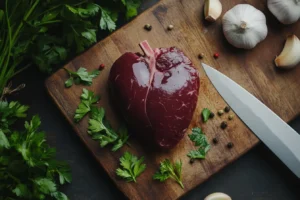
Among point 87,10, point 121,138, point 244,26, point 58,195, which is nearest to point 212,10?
point 244,26

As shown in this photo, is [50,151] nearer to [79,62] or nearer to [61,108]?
[61,108]

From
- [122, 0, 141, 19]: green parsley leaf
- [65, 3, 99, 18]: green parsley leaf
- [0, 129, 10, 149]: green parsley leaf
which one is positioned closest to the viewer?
[0, 129, 10, 149]: green parsley leaf

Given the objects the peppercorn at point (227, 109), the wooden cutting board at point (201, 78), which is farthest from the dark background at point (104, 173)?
the peppercorn at point (227, 109)

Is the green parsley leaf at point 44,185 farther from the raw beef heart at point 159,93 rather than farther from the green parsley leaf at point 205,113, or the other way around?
the green parsley leaf at point 205,113

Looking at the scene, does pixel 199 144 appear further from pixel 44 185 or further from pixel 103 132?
pixel 44 185

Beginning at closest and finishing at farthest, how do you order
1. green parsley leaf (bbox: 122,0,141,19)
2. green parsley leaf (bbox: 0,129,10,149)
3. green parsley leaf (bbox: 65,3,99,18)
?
green parsley leaf (bbox: 0,129,10,149), green parsley leaf (bbox: 65,3,99,18), green parsley leaf (bbox: 122,0,141,19)

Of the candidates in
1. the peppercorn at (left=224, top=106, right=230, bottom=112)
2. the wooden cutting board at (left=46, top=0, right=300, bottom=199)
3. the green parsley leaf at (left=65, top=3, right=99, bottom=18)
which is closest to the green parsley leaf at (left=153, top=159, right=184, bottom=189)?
the wooden cutting board at (left=46, top=0, right=300, bottom=199)

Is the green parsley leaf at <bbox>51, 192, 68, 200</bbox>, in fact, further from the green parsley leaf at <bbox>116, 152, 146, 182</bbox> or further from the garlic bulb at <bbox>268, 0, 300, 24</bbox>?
the garlic bulb at <bbox>268, 0, 300, 24</bbox>

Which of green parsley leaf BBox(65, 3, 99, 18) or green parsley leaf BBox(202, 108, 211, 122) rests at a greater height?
green parsley leaf BBox(65, 3, 99, 18)

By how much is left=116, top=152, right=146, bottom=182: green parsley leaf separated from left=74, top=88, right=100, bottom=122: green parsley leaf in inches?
9.1

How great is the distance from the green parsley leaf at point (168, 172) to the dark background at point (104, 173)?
15 centimetres

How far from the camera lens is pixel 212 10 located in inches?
94.0

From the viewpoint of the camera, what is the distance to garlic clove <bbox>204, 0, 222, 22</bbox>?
2.38 m

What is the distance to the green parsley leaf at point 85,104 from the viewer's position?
231 centimetres
